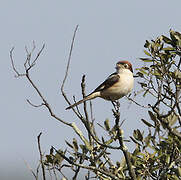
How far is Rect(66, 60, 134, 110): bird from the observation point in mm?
10102

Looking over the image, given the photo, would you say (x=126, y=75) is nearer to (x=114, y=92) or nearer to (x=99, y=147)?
(x=114, y=92)

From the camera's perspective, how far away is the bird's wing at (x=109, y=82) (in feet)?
34.5

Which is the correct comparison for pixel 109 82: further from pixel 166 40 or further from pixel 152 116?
pixel 152 116

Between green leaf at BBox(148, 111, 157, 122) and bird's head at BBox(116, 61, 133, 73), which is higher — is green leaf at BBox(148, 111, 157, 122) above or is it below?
below

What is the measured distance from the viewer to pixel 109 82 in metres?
10.6

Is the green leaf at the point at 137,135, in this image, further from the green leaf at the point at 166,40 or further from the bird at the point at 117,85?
the bird at the point at 117,85

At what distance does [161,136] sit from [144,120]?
1.22ft

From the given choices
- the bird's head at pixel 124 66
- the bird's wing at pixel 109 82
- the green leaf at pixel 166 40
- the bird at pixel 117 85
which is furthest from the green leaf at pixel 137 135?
the bird's head at pixel 124 66

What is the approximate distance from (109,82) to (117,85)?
12.5 inches

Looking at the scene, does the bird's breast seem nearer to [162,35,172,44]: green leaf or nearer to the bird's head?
the bird's head

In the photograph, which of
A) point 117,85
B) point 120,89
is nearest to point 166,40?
point 120,89

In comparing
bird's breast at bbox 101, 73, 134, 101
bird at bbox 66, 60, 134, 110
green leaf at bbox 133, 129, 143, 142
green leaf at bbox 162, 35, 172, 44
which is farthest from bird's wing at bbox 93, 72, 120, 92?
green leaf at bbox 133, 129, 143, 142

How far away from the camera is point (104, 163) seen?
695 cm

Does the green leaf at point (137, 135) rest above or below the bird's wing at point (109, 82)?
below
